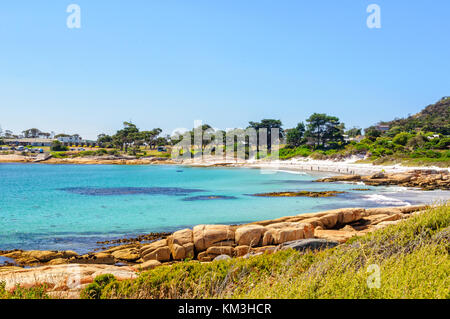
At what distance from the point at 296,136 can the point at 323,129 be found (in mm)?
9131

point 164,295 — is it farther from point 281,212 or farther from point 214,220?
point 281,212

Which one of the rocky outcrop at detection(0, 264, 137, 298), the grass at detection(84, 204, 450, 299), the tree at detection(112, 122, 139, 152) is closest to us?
the grass at detection(84, 204, 450, 299)

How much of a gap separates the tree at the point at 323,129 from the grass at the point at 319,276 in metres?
98.3

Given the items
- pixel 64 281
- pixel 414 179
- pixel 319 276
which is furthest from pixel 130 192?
pixel 414 179

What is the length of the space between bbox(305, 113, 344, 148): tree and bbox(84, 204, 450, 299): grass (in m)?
98.3

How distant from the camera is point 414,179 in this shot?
1785 inches

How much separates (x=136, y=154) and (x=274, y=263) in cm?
12611

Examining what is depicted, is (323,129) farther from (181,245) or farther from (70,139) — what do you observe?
(70,139)

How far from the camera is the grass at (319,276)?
5805mm

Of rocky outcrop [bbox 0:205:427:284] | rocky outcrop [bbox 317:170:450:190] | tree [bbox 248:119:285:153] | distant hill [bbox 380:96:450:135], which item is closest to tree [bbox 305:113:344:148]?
tree [bbox 248:119:285:153]

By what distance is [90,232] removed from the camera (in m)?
19.9

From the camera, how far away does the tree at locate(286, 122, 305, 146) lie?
110 m

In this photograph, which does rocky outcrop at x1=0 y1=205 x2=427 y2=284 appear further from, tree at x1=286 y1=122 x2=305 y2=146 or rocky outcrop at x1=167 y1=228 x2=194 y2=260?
tree at x1=286 y1=122 x2=305 y2=146

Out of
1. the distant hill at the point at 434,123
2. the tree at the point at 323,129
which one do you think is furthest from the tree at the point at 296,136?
the distant hill at the point at 434,123
